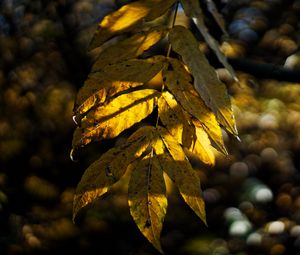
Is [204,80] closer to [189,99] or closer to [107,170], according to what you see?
[189,99]

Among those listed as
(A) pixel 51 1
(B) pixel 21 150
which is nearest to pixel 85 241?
(B) pixel 21 150

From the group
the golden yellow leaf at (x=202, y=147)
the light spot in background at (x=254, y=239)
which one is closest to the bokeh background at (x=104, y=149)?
the light spot in background at (x=254, y=239)

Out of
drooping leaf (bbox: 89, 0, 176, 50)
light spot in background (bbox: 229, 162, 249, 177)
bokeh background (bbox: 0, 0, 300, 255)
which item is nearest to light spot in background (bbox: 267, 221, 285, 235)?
bokeh background (bbox: 0, 0, 300, 255)

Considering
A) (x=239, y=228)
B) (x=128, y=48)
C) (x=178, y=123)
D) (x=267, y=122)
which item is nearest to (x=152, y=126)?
(x=178, y=123)

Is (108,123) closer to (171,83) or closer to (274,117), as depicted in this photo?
(171,83)

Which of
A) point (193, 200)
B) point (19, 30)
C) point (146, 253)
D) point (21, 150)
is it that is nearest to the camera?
point (193, 200)

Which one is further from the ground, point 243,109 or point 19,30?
point 19,30

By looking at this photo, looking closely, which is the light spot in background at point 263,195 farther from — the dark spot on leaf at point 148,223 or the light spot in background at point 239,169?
the dark spot on leaf at point 148,223
